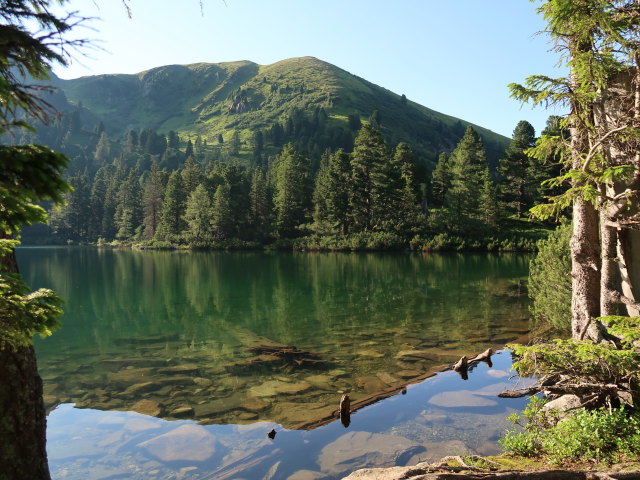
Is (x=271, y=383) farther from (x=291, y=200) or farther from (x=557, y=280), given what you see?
(x=291, y=200)

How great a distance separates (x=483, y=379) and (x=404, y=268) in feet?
110

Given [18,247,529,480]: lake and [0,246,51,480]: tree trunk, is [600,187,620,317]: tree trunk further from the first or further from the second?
[0,246,51,480]: tree trunk

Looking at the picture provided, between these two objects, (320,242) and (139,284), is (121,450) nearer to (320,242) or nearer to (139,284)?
(139,284)

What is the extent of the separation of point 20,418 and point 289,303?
73.9ft

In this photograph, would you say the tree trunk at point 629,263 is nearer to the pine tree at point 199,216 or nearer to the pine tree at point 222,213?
the pine tree at point 222,213

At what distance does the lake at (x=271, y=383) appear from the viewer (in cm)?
927

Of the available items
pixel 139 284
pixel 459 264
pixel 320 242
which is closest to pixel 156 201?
pixel 320 242

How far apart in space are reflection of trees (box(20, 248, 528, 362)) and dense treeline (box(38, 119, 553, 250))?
2535 centimetres

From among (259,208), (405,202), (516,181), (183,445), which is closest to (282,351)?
(183,445)

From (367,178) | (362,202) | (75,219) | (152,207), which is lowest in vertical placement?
(362,202)

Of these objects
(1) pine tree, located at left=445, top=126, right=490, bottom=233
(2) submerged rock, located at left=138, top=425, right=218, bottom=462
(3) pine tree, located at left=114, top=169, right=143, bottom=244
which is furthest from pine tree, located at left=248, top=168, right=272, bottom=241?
(2) submerged rock, located at left=138, top=425, right=218, bottom=462

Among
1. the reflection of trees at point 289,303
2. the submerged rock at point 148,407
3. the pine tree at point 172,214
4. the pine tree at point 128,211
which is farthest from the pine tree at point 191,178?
the submerged rock at point 148,407

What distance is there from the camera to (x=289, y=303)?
27.8 meters

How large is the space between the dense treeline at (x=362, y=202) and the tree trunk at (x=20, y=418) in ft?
219
